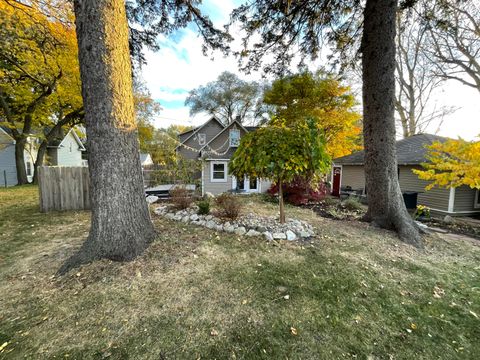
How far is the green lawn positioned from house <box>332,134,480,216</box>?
16.3 feet

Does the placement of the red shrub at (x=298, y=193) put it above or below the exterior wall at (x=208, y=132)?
below

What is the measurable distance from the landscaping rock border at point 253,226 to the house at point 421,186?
13.8 ft

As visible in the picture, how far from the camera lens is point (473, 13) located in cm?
904

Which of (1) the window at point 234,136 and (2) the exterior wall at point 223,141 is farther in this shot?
(1) the window at point 234,136

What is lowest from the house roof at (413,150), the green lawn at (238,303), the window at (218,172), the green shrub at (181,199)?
the green lawn at (238,303)

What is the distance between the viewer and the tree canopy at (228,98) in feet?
85.9

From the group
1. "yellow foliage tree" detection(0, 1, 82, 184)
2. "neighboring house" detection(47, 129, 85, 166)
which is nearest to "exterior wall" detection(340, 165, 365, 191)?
"yellow foliage tree" detection(0, 1, 82, 184)

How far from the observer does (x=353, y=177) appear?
14.2m

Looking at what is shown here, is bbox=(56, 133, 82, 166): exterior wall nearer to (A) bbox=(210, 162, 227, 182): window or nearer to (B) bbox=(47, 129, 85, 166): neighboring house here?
(B) bbox=(47, 129, 85, 166): neighboring house

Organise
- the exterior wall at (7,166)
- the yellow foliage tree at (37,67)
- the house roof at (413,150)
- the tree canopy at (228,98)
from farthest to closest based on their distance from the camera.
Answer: the tree canopy at (228,98) < the exterior wall at (7,166) < the house roof at (413,150) < the yellow foliage tree at (37,67)

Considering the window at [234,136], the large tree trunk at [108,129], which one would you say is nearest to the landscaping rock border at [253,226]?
the large tree trunk at [108,129]

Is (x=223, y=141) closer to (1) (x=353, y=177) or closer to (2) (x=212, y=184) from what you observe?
(2) (x=212, y=184)

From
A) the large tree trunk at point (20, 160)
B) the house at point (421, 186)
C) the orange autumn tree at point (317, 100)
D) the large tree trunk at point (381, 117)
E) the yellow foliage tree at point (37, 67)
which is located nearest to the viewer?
the large tree trunk at point (381, 117)

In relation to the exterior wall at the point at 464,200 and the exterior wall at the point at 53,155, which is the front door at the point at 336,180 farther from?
the exterior wall at the point at 53,155
